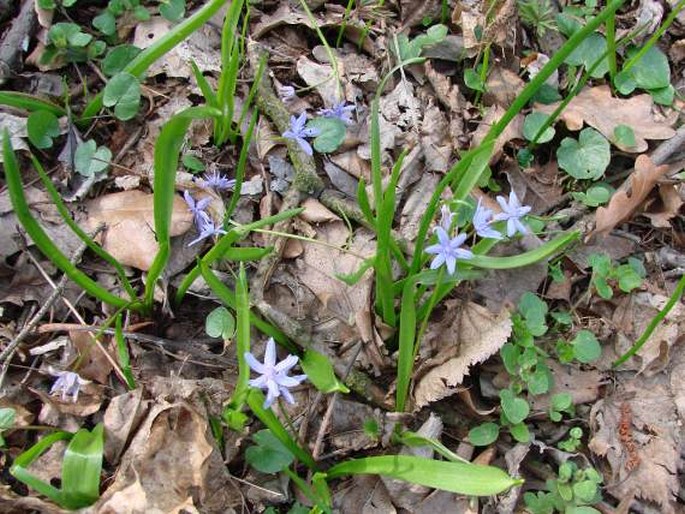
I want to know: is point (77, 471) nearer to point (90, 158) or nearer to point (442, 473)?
point (442, 473)

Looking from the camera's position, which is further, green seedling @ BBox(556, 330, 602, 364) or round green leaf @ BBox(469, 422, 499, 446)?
green seedling @ BBox(556, 330, 602, 364)

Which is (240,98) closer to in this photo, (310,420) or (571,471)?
(310,420)

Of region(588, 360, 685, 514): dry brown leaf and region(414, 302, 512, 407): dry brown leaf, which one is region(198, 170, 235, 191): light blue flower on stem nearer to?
region(414, 302, 512, 407): dry brown leaf

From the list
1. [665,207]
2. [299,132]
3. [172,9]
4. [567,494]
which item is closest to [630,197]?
[665,207]

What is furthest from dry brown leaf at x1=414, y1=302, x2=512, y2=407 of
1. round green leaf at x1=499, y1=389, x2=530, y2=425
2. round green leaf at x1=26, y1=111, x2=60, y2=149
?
round green leaf at x1=26, y1=111, x2=60, y2=149

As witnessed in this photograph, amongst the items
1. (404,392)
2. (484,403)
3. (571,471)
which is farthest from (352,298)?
(571,471)
